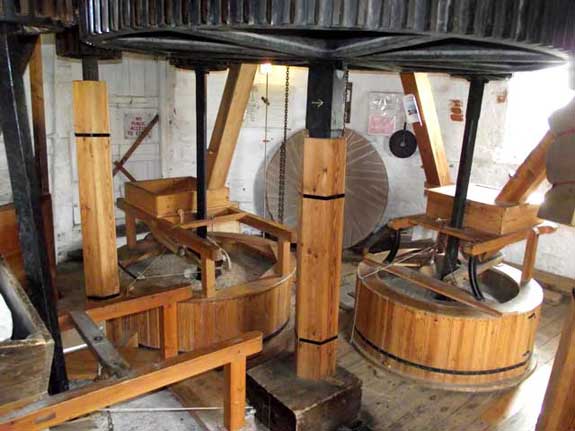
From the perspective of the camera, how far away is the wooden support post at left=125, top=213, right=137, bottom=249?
13.6 ft

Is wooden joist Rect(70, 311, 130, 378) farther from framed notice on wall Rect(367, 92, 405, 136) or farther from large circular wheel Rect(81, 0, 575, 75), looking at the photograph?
framed notice on wall Rect(367, 92, 405, 136)

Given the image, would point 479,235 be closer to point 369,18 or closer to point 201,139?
point 201,139

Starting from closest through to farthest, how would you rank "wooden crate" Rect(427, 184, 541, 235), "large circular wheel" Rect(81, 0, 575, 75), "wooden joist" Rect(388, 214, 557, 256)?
"large circular wheel" Rect(81, 0, 575, 75)
"wooden joist" Rect(388, 214, 557, 256)
"wooden crate" Rect(427, 184, 541, 235)

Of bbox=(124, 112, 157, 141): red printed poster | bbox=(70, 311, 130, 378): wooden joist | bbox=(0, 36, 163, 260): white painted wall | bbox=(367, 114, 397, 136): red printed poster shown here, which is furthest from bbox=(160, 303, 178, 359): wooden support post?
bbox=(367, 114, 397, 136): red printed poster

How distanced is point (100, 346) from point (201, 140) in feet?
6.63

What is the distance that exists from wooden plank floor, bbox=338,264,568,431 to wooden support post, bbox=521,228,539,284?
64cm

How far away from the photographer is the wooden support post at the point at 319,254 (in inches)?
86.4

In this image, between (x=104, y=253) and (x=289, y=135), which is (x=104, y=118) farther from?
(x=289, y=135)

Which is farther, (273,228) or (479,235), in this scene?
(273,228)

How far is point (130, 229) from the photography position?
4.22m

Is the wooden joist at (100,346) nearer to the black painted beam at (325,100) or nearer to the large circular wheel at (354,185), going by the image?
the black painted beam at (325,100)

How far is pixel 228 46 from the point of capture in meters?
1.26

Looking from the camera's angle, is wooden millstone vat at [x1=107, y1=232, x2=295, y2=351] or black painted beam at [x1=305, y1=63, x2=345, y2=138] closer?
black painted beam at [x1=305, y1=63, x2=345, y2=138]

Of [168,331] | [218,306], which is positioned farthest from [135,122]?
[168,331]
